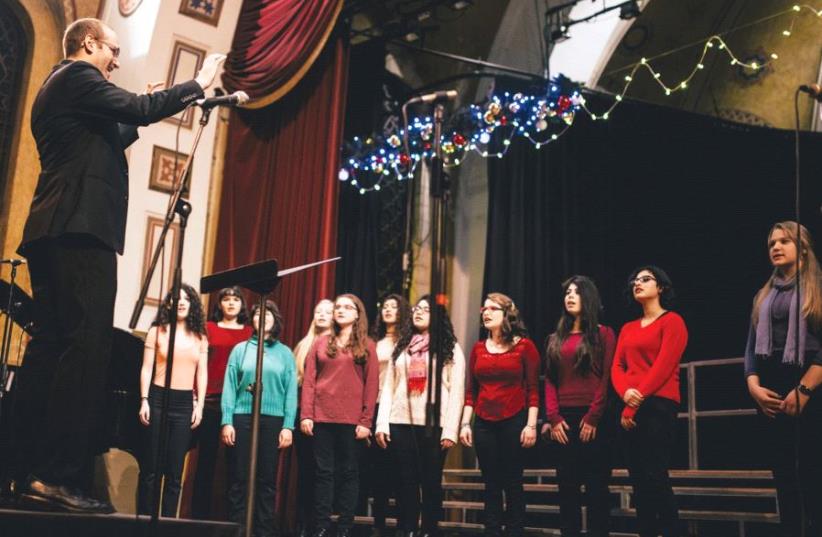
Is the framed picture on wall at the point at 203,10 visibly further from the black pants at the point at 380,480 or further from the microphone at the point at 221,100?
the microphone at the point at 221,100

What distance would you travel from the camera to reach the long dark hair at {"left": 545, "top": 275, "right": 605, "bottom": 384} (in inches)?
194

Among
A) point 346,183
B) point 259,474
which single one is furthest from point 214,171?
point 259,474

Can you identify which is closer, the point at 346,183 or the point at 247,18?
the point at 247,18

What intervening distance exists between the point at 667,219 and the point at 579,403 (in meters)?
4.03

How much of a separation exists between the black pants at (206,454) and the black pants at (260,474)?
441 mm

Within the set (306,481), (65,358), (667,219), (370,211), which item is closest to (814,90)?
(65,358)

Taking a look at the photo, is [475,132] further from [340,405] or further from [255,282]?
[255,282]

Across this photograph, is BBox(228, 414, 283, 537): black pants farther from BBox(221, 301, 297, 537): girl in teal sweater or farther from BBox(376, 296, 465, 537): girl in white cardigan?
BBox(376, 296, 465, 537): girl in white cardigan

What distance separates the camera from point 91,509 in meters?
2.72

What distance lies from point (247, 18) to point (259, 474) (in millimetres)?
4087

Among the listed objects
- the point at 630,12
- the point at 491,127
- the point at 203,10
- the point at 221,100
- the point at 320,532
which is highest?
the point at 630,12

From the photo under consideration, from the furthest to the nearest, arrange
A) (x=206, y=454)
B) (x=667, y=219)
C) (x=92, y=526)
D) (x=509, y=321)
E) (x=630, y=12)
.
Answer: (x=667, y=219), (x=630, y=12), (x=206, y=454), (x=509, y=321), (x=92, y=526)

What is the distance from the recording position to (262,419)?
211 inches

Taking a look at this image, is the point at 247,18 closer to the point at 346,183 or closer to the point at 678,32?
the point at 346,183
